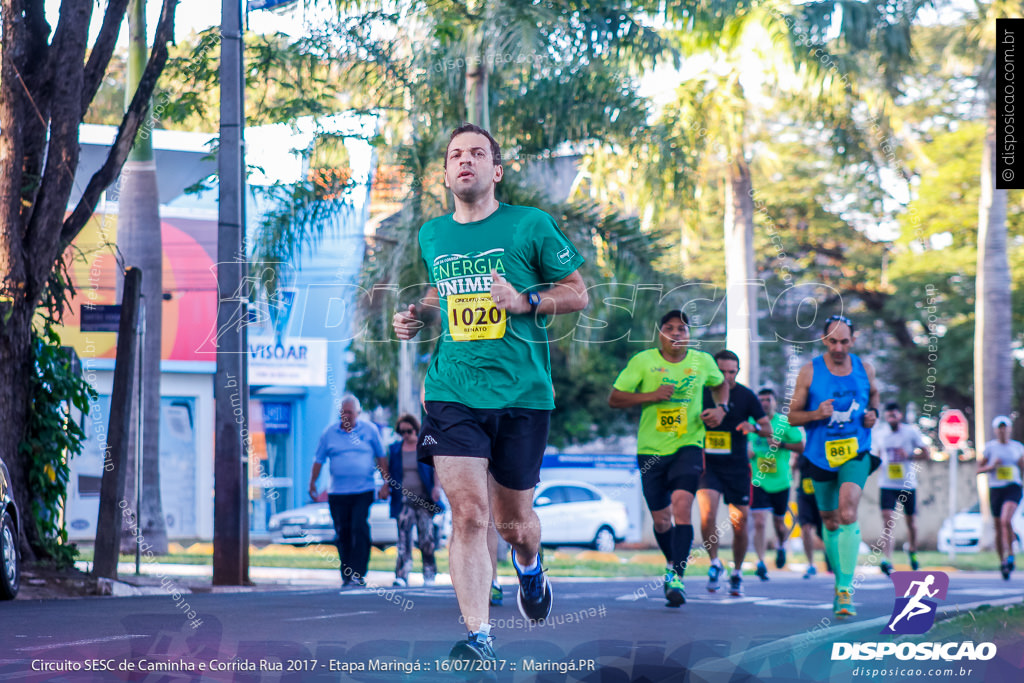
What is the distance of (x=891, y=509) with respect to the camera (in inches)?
638

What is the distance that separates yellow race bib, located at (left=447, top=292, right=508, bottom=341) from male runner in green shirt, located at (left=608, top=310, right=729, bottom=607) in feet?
14.4

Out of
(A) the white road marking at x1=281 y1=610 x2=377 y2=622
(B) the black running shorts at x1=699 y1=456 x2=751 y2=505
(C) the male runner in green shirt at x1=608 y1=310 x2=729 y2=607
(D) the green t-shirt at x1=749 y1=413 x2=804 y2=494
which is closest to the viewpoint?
(A) the white road marking at x1=281 y1=610 x2=377 y2=622

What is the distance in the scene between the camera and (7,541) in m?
8.75

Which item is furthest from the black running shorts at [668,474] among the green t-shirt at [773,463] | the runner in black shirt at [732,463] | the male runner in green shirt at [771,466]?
the green t-shirt at [773,463]

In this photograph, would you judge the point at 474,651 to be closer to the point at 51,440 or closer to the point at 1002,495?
the point at 51,440

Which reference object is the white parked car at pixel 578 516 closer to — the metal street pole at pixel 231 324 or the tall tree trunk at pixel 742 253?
the tall tree trunk at pixel 742 253

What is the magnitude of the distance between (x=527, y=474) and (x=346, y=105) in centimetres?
1275

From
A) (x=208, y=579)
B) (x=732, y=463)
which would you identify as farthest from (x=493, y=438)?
(x=208, y=579)

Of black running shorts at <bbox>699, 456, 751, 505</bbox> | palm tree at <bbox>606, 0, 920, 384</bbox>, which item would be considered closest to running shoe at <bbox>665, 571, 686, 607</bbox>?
black running shorts at <bbox>699, 456, 751, 505</bbox>

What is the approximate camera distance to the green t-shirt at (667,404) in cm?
958

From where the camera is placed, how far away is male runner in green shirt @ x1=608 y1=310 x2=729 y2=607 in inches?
376

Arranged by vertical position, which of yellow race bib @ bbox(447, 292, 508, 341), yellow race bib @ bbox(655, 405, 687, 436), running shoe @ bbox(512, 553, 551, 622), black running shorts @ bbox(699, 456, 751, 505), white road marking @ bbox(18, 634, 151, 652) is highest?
yellow race bib @ bbox(447, 292, 508, 341)

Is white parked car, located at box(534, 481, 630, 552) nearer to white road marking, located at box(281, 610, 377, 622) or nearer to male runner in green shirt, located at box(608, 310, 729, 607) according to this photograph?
male runner in green shirt, located at box(608, 310, 729, 607)

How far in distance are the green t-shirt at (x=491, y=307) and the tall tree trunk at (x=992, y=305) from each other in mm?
23714
